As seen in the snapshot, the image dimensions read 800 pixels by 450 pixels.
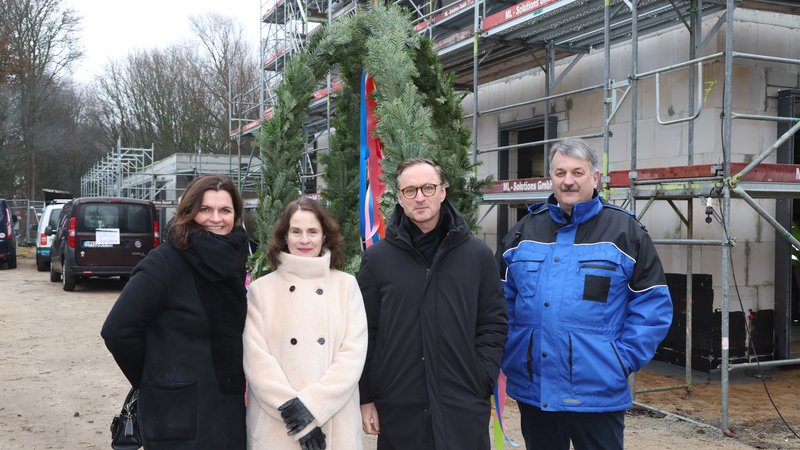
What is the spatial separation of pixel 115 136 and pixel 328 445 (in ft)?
155

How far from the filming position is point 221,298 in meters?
2.54

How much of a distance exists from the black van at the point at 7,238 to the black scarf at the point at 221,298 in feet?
56.1

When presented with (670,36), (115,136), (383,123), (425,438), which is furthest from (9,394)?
(115,136)

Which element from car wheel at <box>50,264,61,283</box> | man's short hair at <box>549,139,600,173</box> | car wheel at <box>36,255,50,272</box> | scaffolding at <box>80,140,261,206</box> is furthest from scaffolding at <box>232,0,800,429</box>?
car wheel at <box>36,255,50,272</box>

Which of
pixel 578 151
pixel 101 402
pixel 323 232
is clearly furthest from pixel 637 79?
pixel 101 402

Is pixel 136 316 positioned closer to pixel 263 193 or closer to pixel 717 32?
pixel 263 193

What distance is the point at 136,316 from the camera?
7.85 feet

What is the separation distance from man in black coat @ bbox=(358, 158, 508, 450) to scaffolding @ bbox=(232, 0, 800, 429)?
3112 millimetres

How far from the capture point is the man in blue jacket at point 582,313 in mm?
2650

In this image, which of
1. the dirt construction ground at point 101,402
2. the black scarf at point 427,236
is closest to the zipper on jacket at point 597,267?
the black scarf at point 427,236

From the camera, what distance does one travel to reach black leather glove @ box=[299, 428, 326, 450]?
2.53 m

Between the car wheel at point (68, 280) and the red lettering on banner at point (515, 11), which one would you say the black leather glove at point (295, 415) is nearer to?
the red lettering on banner at point (515, 11)


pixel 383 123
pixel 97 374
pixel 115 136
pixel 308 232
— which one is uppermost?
pixel 115 136

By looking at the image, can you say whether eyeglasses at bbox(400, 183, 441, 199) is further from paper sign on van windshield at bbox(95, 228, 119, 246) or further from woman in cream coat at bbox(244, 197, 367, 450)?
paper sign on van windshield at bbox(95, 228, 119, 246)
